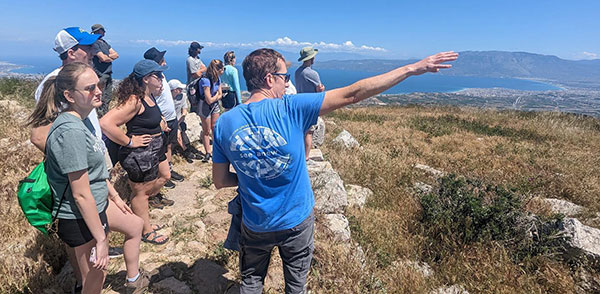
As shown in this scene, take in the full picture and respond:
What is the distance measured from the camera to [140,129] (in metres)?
3.37

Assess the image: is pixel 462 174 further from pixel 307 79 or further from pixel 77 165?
pixel 77 165

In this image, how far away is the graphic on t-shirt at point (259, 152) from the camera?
1775 mm

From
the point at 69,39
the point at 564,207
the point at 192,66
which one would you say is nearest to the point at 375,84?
the point at 69,39

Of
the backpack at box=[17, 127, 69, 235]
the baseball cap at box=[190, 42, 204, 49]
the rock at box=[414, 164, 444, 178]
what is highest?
the baseball cap at box=[190, 42, 204, 49]

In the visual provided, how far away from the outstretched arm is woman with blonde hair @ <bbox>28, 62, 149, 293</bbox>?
160cm

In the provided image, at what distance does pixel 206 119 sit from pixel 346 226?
3962 millimetres

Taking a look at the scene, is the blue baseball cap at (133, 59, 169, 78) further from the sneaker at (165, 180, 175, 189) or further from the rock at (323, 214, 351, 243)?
the rock at (323, 214, 351, 243)

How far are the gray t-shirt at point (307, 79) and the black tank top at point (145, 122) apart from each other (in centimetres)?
302

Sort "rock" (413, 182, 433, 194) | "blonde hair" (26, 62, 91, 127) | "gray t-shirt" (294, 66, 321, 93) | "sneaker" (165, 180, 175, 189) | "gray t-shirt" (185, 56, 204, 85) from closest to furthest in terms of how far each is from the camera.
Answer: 1. "blonde hair" (26, 62, 91, 127)
2. "rock" (413, 182, 433, 194)
3. "sneaker" (165, 180, 175, 189)
4. "gray t-shirt" (294, 66, 321, 93)
5. "gray t-shirt" (185, 56, 204, 85)

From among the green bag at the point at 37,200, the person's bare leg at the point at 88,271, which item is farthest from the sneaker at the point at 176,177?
the green bag at the point at 37,200

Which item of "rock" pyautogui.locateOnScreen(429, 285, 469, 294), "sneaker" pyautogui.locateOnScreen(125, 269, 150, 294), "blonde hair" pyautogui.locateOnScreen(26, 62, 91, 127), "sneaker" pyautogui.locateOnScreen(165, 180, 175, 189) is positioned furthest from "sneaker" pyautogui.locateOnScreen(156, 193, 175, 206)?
"rock" pyautogui.locateOnScreen(429, 285, 469, 294)

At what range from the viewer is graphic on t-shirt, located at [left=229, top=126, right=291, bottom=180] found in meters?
1.78

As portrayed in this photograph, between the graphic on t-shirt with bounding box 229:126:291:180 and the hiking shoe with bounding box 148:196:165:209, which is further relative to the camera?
the hiking shoe with bounding box 148:196:165:209

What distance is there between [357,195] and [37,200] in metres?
4.20
